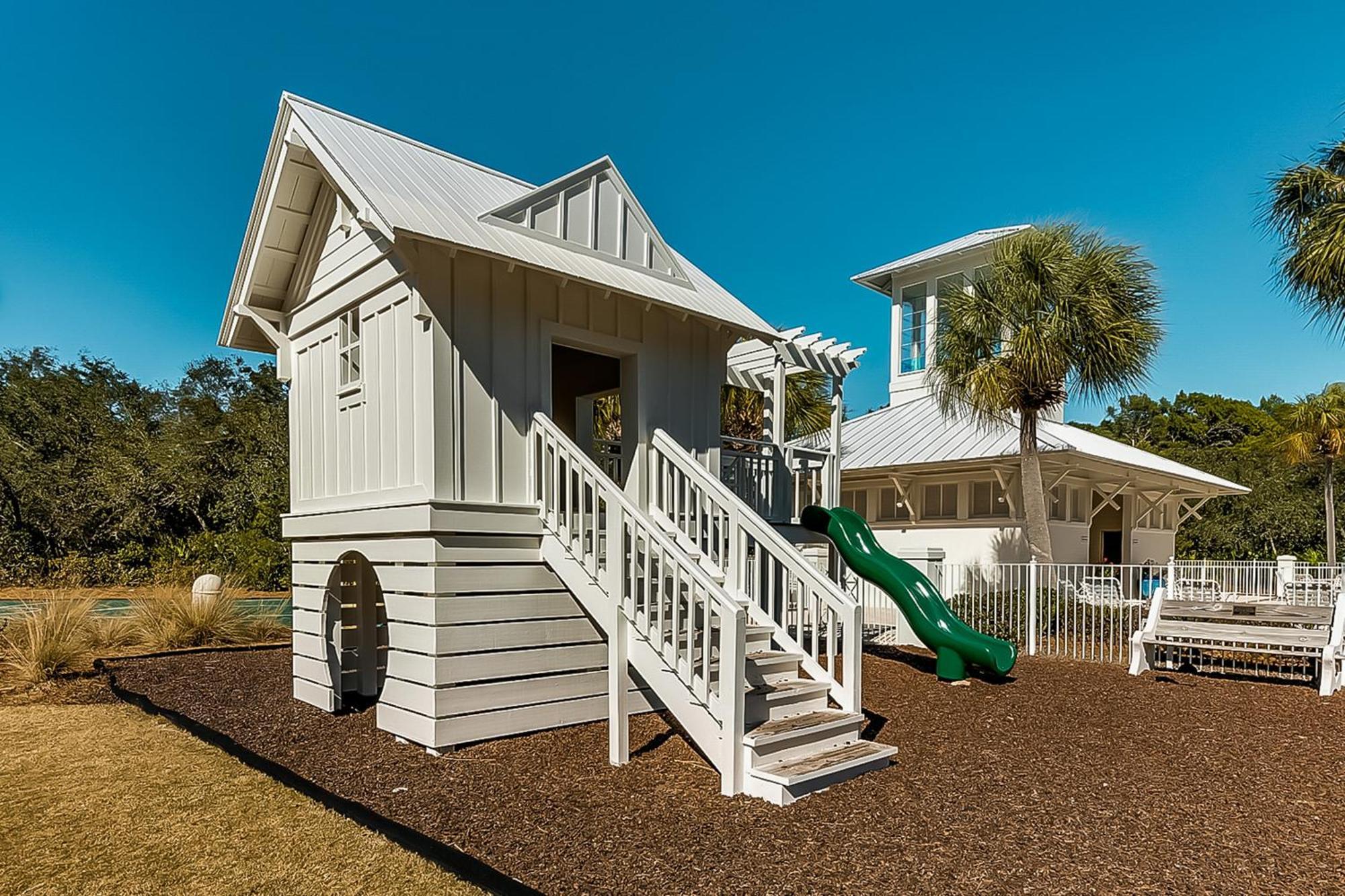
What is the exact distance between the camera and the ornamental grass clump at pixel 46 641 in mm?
9750

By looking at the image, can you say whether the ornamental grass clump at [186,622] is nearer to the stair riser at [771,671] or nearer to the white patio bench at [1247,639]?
the stair riser at [771,671]

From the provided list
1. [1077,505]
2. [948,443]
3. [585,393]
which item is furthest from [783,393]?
[1077,505]

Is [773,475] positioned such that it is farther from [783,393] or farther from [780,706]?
[780,706]

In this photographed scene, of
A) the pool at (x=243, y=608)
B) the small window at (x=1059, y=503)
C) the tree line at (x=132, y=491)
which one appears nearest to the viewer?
the pool at (x=243, y=608)

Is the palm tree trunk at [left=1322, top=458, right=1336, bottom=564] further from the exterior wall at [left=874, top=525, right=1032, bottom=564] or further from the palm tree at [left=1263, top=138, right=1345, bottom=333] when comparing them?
the palm tree at [left=1263, top=138, right=1345, bottom=333]

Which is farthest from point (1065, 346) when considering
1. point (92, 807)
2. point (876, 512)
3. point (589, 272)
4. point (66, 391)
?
point (66, 391)

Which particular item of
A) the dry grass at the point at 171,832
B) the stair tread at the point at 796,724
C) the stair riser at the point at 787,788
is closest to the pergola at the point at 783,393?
the stair tread at the point at 796,724

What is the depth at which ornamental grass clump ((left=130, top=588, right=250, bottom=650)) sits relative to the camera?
12.5m

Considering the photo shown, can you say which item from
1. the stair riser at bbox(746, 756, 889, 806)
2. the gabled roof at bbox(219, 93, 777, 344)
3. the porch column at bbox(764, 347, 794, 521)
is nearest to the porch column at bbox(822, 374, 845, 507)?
the porch column at bbox(764, 347, 794, 521)

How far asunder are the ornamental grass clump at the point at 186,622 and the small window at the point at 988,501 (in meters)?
16.0

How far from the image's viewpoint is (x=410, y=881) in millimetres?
3881

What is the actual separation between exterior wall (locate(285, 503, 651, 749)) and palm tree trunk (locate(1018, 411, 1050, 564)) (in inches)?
416

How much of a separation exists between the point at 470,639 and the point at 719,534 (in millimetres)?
2315

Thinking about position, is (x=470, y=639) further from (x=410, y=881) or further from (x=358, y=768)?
(x=410, y=881)
